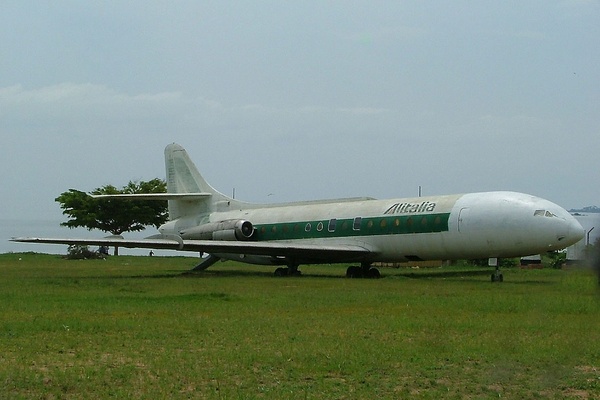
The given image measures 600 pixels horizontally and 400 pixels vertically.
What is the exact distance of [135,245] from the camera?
3497 cm

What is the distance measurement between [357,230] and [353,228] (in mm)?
270

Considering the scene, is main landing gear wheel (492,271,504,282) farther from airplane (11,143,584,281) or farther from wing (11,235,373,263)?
wing (11,235,373,263)

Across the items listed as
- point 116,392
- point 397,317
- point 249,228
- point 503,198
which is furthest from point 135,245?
point 116,392

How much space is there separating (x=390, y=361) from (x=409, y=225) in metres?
21.9

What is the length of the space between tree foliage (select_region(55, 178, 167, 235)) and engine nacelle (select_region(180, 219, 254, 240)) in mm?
46401

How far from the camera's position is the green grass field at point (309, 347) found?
386 inches

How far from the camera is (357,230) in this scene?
35781 mm

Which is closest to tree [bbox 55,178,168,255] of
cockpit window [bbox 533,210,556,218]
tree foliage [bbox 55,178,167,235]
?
tree foliage [bbox 55,178,167,235]

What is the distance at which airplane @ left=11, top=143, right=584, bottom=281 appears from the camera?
29844mm

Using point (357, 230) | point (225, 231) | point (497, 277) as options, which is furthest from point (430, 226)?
point (225, 231)

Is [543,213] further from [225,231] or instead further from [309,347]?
[309,347]

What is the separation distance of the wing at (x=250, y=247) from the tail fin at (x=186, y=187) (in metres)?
8.67

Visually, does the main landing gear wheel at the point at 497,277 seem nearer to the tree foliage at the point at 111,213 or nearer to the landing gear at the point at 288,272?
the landing gear at the point at 288,272

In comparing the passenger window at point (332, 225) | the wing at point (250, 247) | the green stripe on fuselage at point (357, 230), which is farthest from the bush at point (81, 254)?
the passenger window at point (332, 225)
